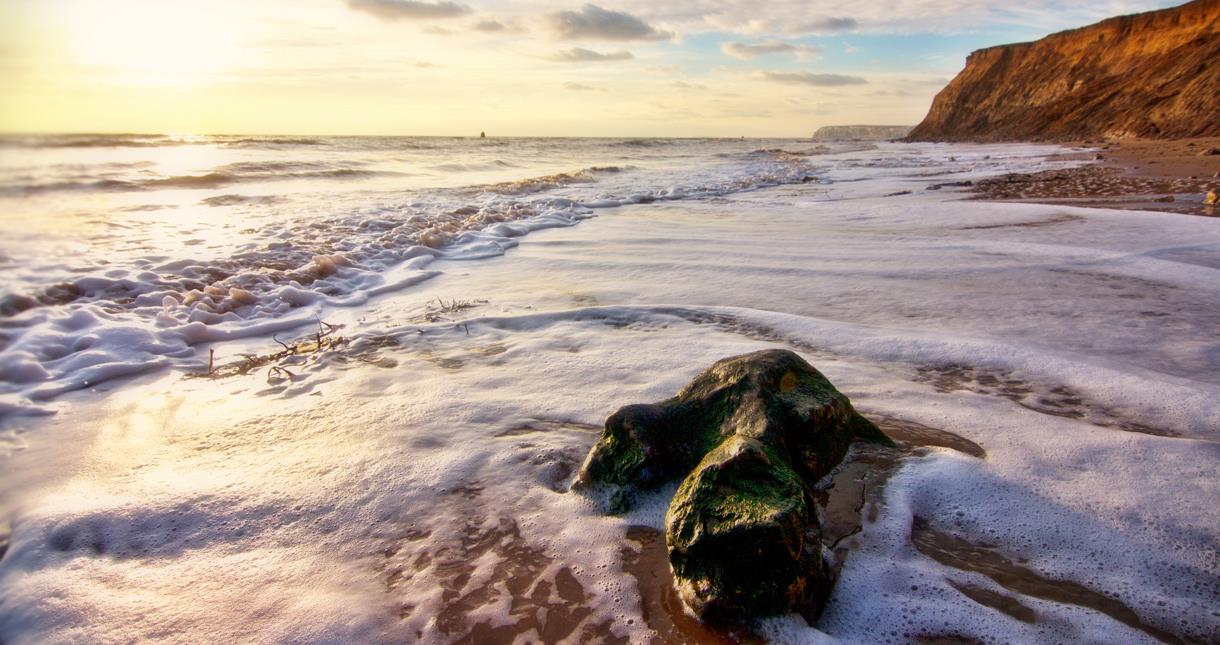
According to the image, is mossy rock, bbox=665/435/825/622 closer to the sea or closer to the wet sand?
the sea

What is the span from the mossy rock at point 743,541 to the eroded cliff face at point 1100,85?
84.0 ft

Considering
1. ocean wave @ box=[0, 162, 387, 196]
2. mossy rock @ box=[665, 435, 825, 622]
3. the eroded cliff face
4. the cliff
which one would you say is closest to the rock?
mossy rock @ box=[665, 435, 825, 622]

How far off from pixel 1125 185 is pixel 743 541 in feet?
31.3

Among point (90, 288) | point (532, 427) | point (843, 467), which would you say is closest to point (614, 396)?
point (532, 427)

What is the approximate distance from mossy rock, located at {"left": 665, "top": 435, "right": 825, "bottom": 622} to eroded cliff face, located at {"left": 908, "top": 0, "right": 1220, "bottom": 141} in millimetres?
25609

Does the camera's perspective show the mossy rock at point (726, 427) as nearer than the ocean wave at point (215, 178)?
Yes

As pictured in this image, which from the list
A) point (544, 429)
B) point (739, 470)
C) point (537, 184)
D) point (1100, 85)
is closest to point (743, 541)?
point (739, 470)

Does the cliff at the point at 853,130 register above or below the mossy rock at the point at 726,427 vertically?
above

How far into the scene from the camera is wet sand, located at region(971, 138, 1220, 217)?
662 cm

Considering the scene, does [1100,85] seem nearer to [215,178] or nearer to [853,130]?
[215,178]

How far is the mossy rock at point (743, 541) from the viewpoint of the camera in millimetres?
1360

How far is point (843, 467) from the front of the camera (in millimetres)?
1967

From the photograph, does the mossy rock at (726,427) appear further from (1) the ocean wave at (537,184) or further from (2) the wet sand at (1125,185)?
(1) the ocean wave at (537,184)

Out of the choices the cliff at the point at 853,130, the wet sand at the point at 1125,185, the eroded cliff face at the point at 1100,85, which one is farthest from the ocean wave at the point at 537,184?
the cliff at the point at 853,130
